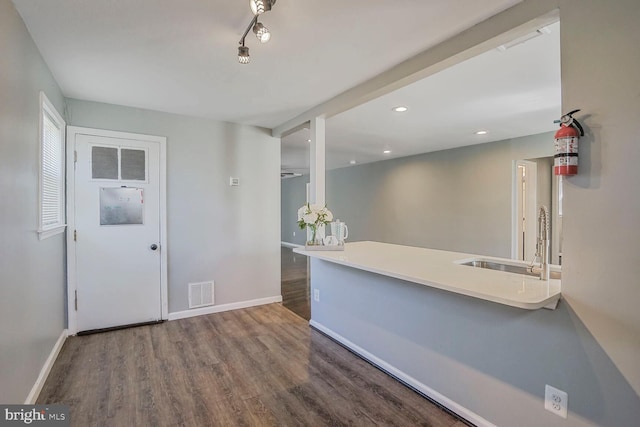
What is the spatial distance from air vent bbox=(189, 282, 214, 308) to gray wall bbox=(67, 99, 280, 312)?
71mm

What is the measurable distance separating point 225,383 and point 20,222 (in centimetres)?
167

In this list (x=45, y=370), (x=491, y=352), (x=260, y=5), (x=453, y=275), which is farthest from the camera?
(x=45, y=370)

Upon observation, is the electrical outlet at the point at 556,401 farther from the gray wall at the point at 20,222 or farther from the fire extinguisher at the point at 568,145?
the gray wall at the point at 20,222

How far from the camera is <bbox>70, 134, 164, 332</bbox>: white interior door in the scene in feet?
10.2

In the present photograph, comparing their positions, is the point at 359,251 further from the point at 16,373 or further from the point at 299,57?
the point at 16,373

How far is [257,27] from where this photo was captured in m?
1.63

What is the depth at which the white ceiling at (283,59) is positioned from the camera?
170cm

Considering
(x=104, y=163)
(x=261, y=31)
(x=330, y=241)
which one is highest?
(x=261, y=31)

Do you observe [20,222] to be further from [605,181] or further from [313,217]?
[605,181]

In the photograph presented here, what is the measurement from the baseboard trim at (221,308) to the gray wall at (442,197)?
322cm

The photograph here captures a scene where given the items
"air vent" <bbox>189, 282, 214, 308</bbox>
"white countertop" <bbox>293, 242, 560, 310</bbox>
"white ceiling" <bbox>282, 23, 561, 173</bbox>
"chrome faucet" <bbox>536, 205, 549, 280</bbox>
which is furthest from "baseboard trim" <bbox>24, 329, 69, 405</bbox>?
"white ceiling" <bbox>282, 23, 561, 173</bbox>

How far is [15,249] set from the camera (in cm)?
171

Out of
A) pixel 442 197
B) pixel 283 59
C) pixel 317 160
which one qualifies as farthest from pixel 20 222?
pixel 442 197

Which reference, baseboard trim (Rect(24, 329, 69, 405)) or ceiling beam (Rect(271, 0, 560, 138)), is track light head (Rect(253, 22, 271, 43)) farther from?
baseboard trim (Rect(24, 329, 69, 405))
